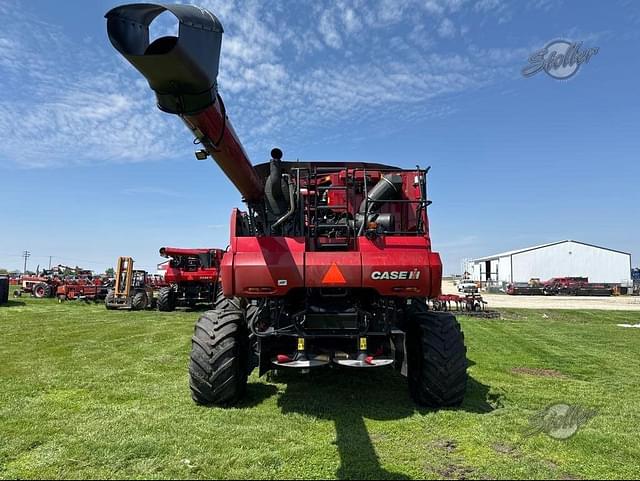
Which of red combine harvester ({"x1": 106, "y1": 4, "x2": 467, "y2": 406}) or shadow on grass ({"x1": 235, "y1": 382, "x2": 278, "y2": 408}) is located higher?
red combine harvester ({"x1": 106, "y1": 4, "x2": 467, "y2": 406})

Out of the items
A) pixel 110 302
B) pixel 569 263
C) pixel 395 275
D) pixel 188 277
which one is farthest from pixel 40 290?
pixel 569 263

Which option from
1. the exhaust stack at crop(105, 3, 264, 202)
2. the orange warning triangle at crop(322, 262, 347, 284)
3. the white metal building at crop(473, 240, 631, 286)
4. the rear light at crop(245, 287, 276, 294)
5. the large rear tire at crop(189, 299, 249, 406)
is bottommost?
the large rear tire at crop(189, 299, 249, 406)

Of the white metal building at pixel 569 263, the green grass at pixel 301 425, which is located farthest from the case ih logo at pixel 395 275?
the white metal building at pixel 569 263

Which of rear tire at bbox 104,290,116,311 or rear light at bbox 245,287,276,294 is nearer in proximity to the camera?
rear light at bbox 245,287,276,294

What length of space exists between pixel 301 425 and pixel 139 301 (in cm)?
1751

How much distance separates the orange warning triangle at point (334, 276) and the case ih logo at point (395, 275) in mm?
335

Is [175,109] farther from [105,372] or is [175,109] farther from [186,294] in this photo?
[186,294]

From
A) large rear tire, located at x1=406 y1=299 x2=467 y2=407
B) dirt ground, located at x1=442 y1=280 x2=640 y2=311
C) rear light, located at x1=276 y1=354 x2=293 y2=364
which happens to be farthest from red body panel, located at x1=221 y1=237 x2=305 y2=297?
dirt ground, located at x1=442 y1=280 x2=640 y2=311

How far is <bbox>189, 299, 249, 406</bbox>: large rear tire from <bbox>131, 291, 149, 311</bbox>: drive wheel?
16.4 meters

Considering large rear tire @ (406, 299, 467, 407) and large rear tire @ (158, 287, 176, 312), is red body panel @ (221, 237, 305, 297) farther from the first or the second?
large rear tire @ (158, 287, 176, 312)

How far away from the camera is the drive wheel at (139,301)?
20297 mm

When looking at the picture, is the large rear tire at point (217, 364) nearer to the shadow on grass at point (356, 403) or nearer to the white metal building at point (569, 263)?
the shadow on grass at point (356, 403)

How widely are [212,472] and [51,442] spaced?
1664 millimetres

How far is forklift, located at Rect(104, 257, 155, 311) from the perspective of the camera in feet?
66.7
